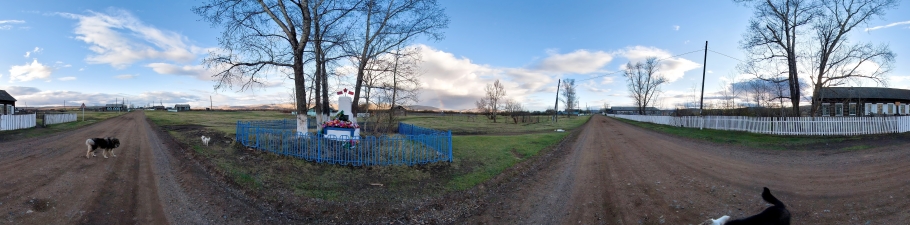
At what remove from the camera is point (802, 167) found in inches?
371

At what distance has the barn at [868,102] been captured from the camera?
1428 inches

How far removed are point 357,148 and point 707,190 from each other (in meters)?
8.44

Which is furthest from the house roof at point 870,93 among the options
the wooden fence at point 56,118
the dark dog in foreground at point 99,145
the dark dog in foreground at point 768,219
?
the wooden fence at point 56,118

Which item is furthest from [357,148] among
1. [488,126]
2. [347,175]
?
[488,126]

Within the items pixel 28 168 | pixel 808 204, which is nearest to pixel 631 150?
pixel 808 204

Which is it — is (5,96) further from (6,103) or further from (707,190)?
(707,190)

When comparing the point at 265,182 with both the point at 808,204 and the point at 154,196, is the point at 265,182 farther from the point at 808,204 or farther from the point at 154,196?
the point at 808,204

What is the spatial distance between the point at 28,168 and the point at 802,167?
61.8 feet

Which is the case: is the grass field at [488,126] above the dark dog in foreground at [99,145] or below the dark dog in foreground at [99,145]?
below

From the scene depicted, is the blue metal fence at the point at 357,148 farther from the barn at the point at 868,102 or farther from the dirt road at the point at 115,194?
the barn at the point at 868,102

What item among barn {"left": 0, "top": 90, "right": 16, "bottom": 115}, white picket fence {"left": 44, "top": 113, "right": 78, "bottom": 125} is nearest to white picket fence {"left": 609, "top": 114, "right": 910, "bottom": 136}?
white picket fence {"left": 44, "top": 113, "right": 78, "bottom": 125}

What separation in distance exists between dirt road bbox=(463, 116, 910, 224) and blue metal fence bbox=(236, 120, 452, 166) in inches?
119

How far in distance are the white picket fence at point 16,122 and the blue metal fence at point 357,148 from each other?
19.8 m

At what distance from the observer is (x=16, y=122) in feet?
71.7
